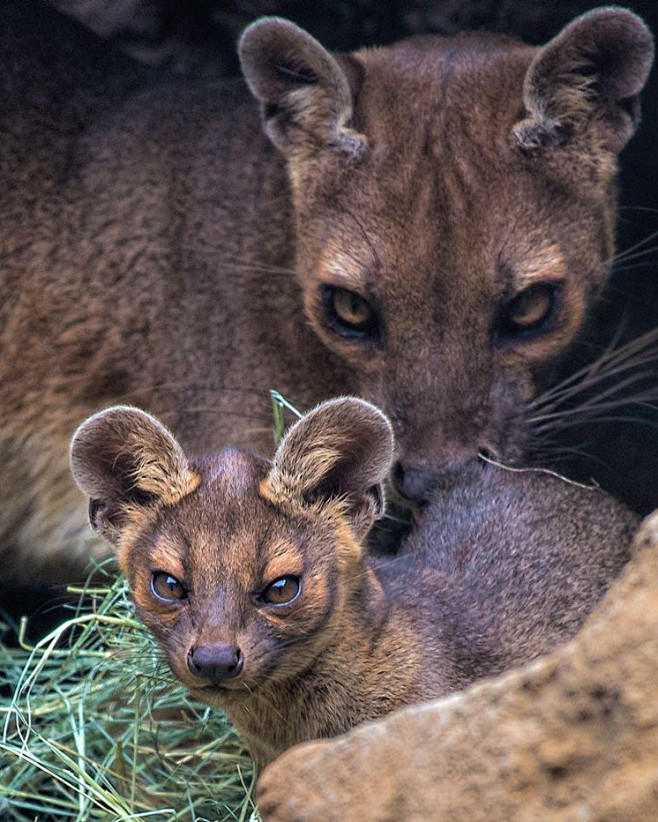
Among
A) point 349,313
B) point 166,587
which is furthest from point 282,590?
point 349,313

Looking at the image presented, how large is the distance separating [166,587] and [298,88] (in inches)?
95.5

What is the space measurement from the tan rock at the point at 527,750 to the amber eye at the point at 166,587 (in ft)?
3.60

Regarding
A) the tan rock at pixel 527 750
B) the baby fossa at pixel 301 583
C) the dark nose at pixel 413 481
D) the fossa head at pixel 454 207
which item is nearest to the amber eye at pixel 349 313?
the fossa head at pixel 454 207

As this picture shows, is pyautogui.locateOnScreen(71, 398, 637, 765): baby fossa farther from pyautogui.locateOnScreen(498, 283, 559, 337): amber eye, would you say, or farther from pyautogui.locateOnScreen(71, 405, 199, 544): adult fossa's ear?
pyautogui.locateOnScreen(498, 283, 559, 337): amber eye

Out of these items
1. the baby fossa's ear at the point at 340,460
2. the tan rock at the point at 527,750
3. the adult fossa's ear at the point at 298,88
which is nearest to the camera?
the tan rock at the point at 527,750

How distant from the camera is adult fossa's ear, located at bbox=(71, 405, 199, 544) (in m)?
4.14

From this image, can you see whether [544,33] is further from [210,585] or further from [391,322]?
[210,585]

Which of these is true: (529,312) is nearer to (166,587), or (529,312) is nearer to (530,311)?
(530,311)

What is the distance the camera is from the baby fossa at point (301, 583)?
149 inches

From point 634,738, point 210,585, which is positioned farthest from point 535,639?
point 634,738

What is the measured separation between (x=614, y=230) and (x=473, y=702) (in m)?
3.29

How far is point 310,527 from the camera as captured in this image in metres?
4.10

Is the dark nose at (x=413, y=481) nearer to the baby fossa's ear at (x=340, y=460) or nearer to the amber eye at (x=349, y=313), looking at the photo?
the baby fossa's ear at (x=340, y=460)

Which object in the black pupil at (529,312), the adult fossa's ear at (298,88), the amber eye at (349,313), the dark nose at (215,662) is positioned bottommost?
the amber eye at (349,313)
